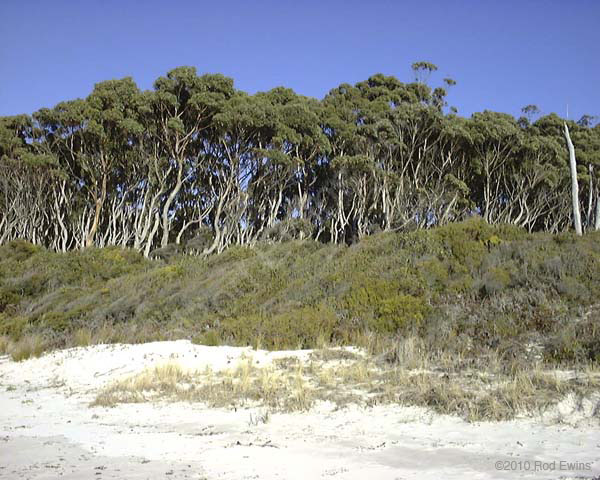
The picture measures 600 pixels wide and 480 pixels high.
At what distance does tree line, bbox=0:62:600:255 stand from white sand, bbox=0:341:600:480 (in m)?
21.3

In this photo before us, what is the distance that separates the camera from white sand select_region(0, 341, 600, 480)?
190 inches

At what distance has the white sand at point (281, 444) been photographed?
484 cm

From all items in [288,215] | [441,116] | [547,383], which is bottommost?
[547,383]

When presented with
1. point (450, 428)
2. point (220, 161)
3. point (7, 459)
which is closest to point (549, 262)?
point (450, 428)

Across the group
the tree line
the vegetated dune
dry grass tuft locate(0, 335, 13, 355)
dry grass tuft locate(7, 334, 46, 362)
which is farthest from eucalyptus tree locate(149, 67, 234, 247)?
dry grass tuft locate(7, 334, 46, 362)

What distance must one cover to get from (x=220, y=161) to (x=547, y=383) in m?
25.6

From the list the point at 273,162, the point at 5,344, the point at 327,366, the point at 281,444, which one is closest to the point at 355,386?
the point at 327,366

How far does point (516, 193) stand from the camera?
35.6 meters

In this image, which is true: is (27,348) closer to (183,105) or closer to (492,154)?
(183,105)

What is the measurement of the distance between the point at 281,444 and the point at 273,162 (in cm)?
2473

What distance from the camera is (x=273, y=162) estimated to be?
29656 mm

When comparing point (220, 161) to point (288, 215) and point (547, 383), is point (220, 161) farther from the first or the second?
point (547, 383)

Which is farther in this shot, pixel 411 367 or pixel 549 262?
pixel 549 262

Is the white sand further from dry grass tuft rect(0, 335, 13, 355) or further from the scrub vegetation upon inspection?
dry grass tuft rect(0, 335, 13, 355)
